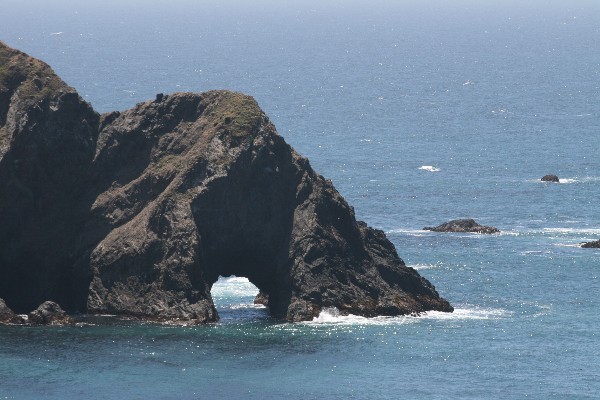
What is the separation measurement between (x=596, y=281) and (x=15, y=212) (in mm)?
44631

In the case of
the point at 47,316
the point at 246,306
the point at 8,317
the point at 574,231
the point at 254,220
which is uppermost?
the point at 574,231

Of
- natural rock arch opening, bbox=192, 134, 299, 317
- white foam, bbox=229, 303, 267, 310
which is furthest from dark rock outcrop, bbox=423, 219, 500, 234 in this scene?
natural rock arch opening, bbox=192, 134, 299, 317

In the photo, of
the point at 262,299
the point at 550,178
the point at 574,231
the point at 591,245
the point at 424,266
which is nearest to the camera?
the point at 262,299

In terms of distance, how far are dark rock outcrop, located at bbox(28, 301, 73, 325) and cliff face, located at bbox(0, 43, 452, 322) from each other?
3.74 m

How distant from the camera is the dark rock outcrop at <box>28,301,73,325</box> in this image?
376ft

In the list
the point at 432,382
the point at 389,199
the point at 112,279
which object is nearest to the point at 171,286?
the point at 112,279

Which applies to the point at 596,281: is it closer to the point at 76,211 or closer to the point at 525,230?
the point at 525,230

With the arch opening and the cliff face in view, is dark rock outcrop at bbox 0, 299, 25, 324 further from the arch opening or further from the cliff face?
the arch opening

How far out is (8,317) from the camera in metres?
115

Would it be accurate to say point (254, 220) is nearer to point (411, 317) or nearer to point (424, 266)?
point (411, 317)

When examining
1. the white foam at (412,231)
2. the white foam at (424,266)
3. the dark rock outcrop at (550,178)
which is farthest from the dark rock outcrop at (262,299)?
the dark rock outcrop at (550,178)

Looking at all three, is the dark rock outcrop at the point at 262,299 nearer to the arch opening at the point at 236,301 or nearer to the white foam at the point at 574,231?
the arch opening at the point at 236,301

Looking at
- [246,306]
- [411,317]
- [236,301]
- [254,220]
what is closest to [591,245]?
[411,317]

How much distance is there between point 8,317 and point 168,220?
12267 millimetres
